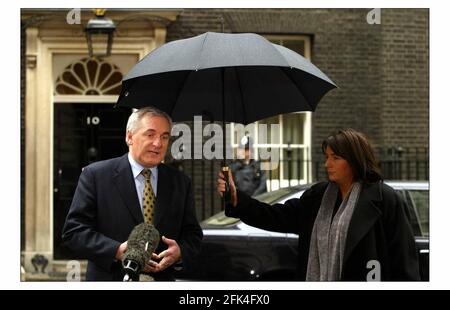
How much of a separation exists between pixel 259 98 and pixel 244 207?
871 mm

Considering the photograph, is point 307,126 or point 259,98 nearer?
point 259,98

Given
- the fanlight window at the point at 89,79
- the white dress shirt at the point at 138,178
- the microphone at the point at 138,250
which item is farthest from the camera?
the fanlight window at the point at 89,79

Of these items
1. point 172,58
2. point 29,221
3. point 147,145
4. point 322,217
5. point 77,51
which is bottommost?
point 29,221

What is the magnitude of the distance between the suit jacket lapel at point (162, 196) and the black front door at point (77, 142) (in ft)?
27.2

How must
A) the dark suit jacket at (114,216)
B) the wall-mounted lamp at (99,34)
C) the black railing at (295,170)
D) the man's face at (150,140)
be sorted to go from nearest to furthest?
the dark suit jacket at (114,216), the man's face at (150,140), the wall-mounted lamp at (99,34), the black railing at (295,170)

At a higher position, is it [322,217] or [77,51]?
[77,51]

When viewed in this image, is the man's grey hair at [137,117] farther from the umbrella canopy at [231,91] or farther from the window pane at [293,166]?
the window pane at [293,166]

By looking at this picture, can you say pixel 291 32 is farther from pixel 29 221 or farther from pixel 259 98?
pixel 259 98

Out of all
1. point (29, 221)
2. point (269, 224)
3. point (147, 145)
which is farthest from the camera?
point (29, 221)

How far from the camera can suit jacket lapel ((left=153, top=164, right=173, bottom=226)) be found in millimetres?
4664

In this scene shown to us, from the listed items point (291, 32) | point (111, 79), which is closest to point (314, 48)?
point (291, 32)

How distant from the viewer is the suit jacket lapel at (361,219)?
4539mm

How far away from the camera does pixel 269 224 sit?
495cm
